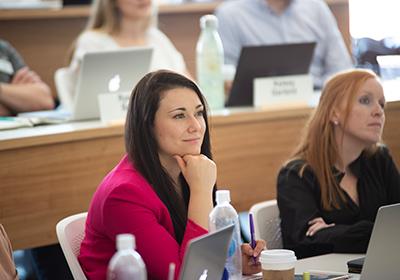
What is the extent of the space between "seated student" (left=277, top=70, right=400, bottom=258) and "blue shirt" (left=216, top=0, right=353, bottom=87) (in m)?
1.74

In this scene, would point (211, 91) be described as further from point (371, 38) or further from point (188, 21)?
point (371, 38)

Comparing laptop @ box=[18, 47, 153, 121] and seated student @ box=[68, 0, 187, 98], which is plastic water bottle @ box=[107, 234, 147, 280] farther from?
seated student @ box=[68, 0, 187, 98]

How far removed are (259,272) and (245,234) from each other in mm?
1571

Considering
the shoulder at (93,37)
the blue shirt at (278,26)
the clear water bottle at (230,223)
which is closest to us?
the clear water bottle at (230,223)

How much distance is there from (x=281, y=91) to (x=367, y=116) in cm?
88

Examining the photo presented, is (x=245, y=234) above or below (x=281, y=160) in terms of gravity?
below

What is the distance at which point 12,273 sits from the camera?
2.00 metres

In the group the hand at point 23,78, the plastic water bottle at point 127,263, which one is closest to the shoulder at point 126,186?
the plastic water bottle at point 127,263

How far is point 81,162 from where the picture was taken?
9.57 ft

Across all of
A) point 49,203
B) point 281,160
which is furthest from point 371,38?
point 49,203

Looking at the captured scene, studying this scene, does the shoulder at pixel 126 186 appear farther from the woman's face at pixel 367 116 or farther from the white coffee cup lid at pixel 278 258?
the woman's face at pixel 367 116

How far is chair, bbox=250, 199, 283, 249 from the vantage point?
2.51 meters

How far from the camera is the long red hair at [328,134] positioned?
8.54 feet

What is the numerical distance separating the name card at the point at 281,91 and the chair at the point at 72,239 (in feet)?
4.44
